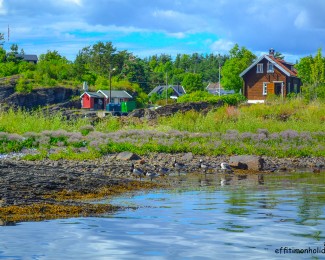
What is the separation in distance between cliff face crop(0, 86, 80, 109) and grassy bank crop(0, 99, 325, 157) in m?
61.7

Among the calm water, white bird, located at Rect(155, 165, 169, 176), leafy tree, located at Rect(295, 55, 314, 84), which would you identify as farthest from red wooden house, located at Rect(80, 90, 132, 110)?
the calm water

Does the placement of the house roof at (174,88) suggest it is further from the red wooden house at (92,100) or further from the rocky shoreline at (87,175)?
the rocky shoreline at (87,175)

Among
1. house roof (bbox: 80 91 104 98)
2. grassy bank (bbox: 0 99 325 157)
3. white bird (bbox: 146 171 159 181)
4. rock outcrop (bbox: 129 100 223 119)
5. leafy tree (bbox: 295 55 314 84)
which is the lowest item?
white bird (bbox: 146 171 159 181)

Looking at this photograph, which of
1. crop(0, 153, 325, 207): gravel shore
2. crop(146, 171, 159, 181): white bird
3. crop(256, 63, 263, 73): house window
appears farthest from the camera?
crop(256, 63, 263, 73): house window

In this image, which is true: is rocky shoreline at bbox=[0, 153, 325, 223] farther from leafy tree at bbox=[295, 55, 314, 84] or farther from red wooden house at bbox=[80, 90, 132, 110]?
red wooden house at bbox=[80, 90, 132, 110]

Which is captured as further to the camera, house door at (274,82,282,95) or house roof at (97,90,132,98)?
house roof at (97,90,132,98)

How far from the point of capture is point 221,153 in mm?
26781

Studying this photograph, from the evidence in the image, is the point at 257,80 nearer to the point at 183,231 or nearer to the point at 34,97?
the point at 34,97

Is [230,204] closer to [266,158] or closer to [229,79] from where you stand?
[266,158]

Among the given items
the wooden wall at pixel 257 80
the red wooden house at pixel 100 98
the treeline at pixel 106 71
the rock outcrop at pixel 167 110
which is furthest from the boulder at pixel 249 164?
the red wooden house at pixel 100 98

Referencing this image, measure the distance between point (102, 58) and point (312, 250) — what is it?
4993 inches

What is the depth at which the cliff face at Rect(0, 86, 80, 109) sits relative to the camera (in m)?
95.2

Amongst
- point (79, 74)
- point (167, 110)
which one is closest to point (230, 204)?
point (167, 110)

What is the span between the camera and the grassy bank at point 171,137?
86.6 ft
